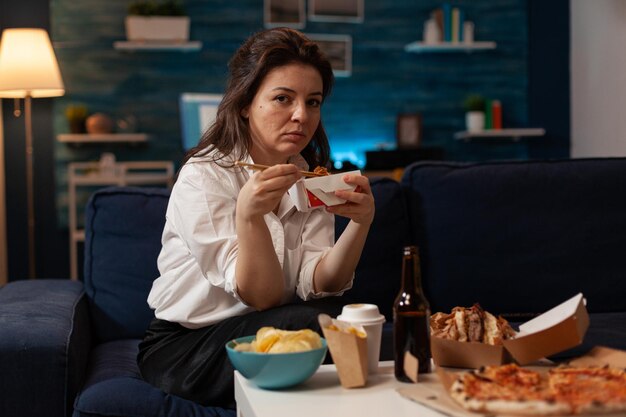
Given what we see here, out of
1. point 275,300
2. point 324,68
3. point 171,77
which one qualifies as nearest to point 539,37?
point 171,77

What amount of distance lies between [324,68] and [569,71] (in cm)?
468

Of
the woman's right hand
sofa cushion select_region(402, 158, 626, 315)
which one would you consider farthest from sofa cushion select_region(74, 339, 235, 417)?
sofa cushion select_region(402, 158, 626, 315)

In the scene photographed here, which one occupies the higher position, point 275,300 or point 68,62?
point 68,62

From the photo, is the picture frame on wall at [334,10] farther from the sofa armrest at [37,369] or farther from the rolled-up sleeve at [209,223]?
the sofa armrest at [37,369]

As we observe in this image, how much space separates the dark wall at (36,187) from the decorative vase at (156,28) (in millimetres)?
580

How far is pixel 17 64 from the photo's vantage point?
5.05m

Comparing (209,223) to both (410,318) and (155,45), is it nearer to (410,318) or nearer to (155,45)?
(410,318)

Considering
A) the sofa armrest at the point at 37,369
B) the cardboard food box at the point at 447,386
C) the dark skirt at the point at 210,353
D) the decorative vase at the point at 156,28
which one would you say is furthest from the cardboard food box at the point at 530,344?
the decorative vase at the point at 156,28

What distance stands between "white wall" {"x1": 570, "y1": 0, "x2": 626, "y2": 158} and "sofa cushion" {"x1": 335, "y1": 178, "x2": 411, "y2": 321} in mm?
3319

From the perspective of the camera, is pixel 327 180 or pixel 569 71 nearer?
pixel 327 180

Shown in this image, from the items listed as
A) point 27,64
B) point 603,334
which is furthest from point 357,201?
point 27,64

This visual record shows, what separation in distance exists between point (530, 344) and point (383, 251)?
3.64ft

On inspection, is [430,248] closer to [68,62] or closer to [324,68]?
[324,68]

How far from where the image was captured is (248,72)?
206cm
